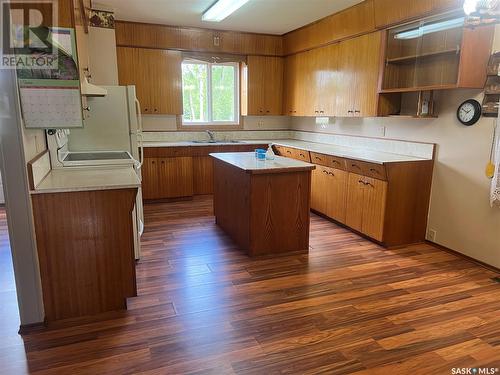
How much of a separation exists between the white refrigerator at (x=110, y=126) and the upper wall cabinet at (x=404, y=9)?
2764 mm

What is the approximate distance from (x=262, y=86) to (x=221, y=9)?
193cm

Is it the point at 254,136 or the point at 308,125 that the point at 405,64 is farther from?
the point at 254,136

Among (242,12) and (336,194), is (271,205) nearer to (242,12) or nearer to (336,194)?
(336,194)

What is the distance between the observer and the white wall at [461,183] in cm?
324

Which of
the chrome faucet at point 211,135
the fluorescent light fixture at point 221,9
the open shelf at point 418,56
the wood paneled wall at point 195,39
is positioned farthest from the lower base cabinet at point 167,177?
the open shelf at point 418,56

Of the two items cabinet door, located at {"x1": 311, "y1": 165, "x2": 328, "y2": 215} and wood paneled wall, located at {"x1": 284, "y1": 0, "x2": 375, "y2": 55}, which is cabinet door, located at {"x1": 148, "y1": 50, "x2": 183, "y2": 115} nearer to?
wood paneled wall, located at {"x1": 284, "y1": 0, "x2": 375, "y2": 55}

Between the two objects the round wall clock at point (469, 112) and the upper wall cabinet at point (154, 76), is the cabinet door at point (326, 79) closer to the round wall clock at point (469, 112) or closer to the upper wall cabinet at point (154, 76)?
the round wall clock at point (469, 112)

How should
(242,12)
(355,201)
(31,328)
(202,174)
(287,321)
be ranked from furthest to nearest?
(202,174) < (242,12) < (355,201) < (287,321) < (31,328)

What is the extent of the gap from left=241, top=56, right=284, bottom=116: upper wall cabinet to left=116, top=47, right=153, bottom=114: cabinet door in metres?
1.61

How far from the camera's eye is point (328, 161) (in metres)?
4.51

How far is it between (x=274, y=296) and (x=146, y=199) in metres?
3.27

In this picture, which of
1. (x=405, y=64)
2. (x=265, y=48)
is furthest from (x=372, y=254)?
(x=265, y=48)

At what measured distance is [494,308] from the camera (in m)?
2.62

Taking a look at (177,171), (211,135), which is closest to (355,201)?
(177,171)
